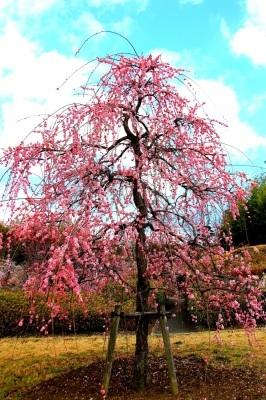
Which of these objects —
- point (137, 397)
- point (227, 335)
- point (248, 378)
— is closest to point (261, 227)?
point (227, 335)

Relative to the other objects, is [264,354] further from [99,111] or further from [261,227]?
[261,227]

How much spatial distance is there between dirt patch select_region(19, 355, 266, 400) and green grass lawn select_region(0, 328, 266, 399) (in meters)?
0.26

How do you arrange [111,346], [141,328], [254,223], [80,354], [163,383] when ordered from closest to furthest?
[111,346]
[141,328]
[163,383]
[80,354]
[254,223]

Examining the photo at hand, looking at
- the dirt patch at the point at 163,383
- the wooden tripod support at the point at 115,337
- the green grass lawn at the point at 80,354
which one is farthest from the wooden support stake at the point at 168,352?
the green grass lawn at the point at 80,354

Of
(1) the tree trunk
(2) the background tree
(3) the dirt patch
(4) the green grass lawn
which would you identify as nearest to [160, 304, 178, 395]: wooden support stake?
(3) the dirt patch

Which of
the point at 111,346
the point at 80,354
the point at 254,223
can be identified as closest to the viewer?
the point at 111,346

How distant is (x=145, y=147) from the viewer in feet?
18.7

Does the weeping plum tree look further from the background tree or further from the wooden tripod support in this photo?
the background tree

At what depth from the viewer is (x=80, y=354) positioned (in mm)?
8023

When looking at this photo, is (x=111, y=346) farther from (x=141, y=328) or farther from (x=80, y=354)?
(x=80, y=354)

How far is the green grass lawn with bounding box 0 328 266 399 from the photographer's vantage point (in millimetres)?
7023

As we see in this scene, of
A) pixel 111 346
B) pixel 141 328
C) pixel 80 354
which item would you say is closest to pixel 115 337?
pixel 111 346

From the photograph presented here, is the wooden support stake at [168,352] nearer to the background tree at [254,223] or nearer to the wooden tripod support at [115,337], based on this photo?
the wooden tripod support at [115,337]

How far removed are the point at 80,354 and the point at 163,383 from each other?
211cm
